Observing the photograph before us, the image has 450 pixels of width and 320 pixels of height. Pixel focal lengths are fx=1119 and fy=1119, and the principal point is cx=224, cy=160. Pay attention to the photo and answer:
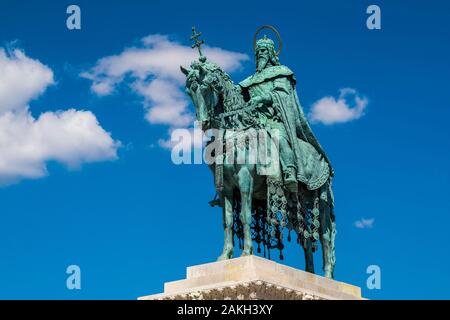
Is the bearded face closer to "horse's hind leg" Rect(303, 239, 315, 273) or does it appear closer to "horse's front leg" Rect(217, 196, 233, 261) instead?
"horse's front leg" Rect(217, 196, 233, 261)

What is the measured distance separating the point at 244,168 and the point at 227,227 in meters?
1.78

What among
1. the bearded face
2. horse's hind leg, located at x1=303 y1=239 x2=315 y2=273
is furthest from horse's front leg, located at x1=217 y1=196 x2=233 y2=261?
the bearded face

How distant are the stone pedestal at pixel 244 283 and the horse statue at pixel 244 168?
0.81 meters

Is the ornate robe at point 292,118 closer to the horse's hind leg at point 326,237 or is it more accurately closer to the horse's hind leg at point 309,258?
the horse's hind leg at point 326,237

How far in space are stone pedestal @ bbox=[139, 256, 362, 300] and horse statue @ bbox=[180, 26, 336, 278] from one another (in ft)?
2.67

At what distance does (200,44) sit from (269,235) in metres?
5.92

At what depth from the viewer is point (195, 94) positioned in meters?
31.5

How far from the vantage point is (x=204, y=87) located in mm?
31469

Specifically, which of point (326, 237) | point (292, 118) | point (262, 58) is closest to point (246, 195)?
point (292, 118)

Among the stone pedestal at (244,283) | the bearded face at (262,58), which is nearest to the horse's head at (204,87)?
the bearded face at (262,58)

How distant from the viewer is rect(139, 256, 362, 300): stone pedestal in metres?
29.9

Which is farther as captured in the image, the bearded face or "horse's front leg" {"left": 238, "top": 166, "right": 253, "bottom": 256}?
the bearded face
